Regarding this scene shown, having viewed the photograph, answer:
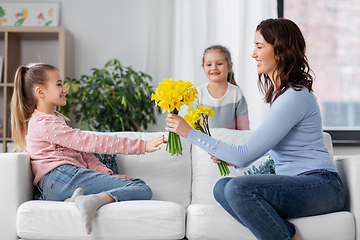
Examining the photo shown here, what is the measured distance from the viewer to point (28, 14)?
3.23m

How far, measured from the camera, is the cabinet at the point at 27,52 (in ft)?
9.91

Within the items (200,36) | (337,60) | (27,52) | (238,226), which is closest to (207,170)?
(238,226)

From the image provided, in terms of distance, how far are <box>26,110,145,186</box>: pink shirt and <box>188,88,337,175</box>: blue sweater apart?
0.52 meters

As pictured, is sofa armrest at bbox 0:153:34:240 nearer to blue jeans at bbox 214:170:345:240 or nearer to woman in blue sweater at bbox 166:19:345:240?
woman in blue sweater at bbox 166:19:345:240

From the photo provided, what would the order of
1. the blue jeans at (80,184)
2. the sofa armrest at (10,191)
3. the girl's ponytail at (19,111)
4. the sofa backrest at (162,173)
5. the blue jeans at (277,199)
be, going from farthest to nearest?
the sofa backrest at (162,173) → the girl's ponytail at (19,111) → the blue jeans at (80,184) → the sofa armrest at (10,191) → the blue jeans at (277,199)

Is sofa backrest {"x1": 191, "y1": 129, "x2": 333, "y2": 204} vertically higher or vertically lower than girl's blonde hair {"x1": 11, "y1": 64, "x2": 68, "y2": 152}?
lower

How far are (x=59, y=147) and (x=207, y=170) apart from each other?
78 cm

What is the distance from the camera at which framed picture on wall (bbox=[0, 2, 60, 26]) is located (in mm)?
3219

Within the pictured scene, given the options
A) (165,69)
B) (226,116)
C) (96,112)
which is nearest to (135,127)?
(96,112)

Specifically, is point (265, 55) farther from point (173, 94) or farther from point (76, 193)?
point (76, 193)

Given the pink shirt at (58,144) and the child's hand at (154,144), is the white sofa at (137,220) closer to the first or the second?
the pink shirt at (58,144)

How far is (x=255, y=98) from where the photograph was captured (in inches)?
123

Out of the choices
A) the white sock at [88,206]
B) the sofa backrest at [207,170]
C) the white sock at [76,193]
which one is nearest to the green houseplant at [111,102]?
the sofa backrest at [207,170]

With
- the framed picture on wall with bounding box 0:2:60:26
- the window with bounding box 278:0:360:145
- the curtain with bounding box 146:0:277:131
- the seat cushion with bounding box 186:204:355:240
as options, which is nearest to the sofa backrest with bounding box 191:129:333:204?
the seat cushion with bounding box 186:204:355:240
